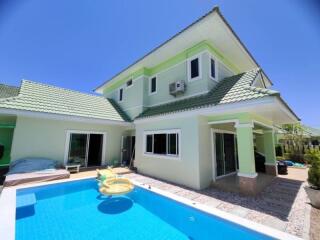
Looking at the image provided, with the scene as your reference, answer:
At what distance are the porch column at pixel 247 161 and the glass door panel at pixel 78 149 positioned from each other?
12.2 metres

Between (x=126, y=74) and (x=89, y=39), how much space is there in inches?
176

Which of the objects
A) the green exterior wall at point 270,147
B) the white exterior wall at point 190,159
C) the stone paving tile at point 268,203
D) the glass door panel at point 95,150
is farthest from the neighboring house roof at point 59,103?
the green exterior wall at point 270,147

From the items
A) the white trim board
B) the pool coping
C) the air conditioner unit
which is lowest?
the pool coping

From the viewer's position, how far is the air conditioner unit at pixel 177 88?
36.2 ft

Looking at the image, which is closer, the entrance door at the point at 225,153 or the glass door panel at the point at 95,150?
the entrance door at the point at 225,153

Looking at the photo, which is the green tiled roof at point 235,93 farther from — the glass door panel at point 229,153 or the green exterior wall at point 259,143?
the green exterior wall at point 259,143

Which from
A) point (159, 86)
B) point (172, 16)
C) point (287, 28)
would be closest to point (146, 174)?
point (159, 86)

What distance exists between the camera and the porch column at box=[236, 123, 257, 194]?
23.6ft

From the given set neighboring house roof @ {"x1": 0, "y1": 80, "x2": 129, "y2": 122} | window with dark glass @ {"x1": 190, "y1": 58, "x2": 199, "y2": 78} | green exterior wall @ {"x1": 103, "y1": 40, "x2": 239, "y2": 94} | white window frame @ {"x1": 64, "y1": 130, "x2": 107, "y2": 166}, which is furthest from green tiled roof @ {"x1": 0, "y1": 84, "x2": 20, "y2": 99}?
window with dark glass @ {"x1": 190, "y1": 58, "x2": 199, "y2": 78}

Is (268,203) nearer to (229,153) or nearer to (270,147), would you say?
(229,153)

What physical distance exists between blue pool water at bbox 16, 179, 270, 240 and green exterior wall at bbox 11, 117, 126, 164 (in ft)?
13.0

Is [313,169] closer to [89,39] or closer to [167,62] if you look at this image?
[167,62]

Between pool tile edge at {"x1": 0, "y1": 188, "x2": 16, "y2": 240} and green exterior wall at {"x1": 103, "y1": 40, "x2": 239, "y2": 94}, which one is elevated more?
green exterior wall at {"x1": 103, "y1": 40, "x2": 239, "y2": 94}

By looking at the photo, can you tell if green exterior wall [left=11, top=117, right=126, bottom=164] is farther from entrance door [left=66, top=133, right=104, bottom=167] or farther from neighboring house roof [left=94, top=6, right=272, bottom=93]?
neighboring house roof [left=94, top=6, right=272, bottom=93]
